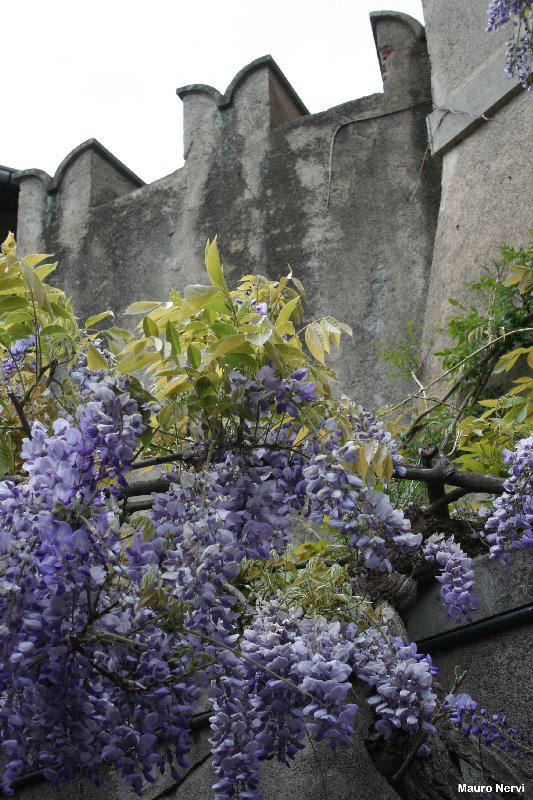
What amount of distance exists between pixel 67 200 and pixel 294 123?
A: 1920 mm

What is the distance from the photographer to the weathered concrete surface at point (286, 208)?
4.52m

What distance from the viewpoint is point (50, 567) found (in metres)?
1.30

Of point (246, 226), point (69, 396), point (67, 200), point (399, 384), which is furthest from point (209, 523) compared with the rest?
point (67, 200)

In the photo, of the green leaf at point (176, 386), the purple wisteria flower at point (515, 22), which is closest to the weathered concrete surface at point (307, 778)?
the green leaf at point (176, 386)

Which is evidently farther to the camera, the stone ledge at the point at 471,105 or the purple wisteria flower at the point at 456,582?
the stone ledge at the point at 471,105

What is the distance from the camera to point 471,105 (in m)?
4.27

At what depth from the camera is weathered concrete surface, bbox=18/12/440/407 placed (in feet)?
14.8

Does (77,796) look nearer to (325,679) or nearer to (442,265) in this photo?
A: (325,679)

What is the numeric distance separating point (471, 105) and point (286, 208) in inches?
49.1

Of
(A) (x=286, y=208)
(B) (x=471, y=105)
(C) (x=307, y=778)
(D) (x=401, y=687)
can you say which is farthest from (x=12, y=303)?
(A) (x=286, y=208)

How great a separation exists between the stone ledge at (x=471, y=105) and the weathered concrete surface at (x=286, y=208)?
0.24 metres

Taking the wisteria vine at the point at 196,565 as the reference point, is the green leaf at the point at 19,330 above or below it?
above

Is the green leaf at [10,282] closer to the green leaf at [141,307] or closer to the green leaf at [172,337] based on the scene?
the green leaf at [141,307]

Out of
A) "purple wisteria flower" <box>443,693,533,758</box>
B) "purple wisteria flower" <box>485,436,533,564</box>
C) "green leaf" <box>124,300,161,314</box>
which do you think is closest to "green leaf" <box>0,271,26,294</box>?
"green leaf" <box>124,300,161,314</box>
